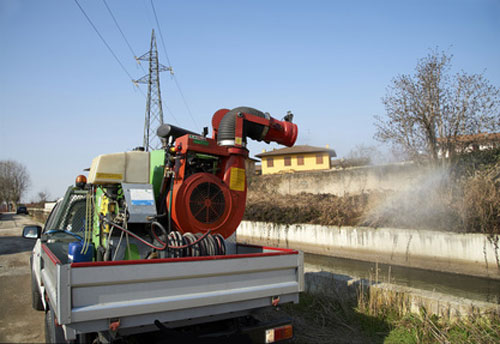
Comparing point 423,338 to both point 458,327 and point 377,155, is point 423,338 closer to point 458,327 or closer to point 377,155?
point 458,327

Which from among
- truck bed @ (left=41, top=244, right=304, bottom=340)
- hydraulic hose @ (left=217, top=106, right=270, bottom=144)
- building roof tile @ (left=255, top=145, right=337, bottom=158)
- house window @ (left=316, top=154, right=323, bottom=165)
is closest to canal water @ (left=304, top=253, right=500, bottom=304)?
hydraulic hose @ (left=217, top=106, right=270, bottom=144)

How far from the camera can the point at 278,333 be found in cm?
344

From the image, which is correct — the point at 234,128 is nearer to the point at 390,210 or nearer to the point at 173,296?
the point at 173,296

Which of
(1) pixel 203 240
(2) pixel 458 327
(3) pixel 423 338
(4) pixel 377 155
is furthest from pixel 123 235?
(4) pixel 377 155

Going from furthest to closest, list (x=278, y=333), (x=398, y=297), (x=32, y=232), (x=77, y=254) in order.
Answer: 1. (x=32, y=232)
2. (x=398, y=297)
3. (x=77, y=254)
4. (x=278, y=333)

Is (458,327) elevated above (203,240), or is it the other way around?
(203,240)

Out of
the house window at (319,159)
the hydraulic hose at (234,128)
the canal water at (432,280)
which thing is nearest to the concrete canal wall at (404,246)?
the canal water at (432,280)

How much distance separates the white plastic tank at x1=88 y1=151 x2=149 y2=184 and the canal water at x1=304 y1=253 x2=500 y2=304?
4.99m

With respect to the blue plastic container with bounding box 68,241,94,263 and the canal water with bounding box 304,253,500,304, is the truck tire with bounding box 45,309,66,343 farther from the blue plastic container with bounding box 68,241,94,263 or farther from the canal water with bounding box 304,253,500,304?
the canal water with bounding box 304,253,500,304

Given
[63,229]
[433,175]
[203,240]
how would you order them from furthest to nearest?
1. [433,175]
2. [63,229]
3. [203,240]

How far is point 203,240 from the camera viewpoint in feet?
11.9

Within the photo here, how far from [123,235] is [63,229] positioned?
2530mm

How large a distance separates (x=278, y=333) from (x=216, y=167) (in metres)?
2.23

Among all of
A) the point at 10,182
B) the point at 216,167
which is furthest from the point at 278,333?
the point at 10,182
